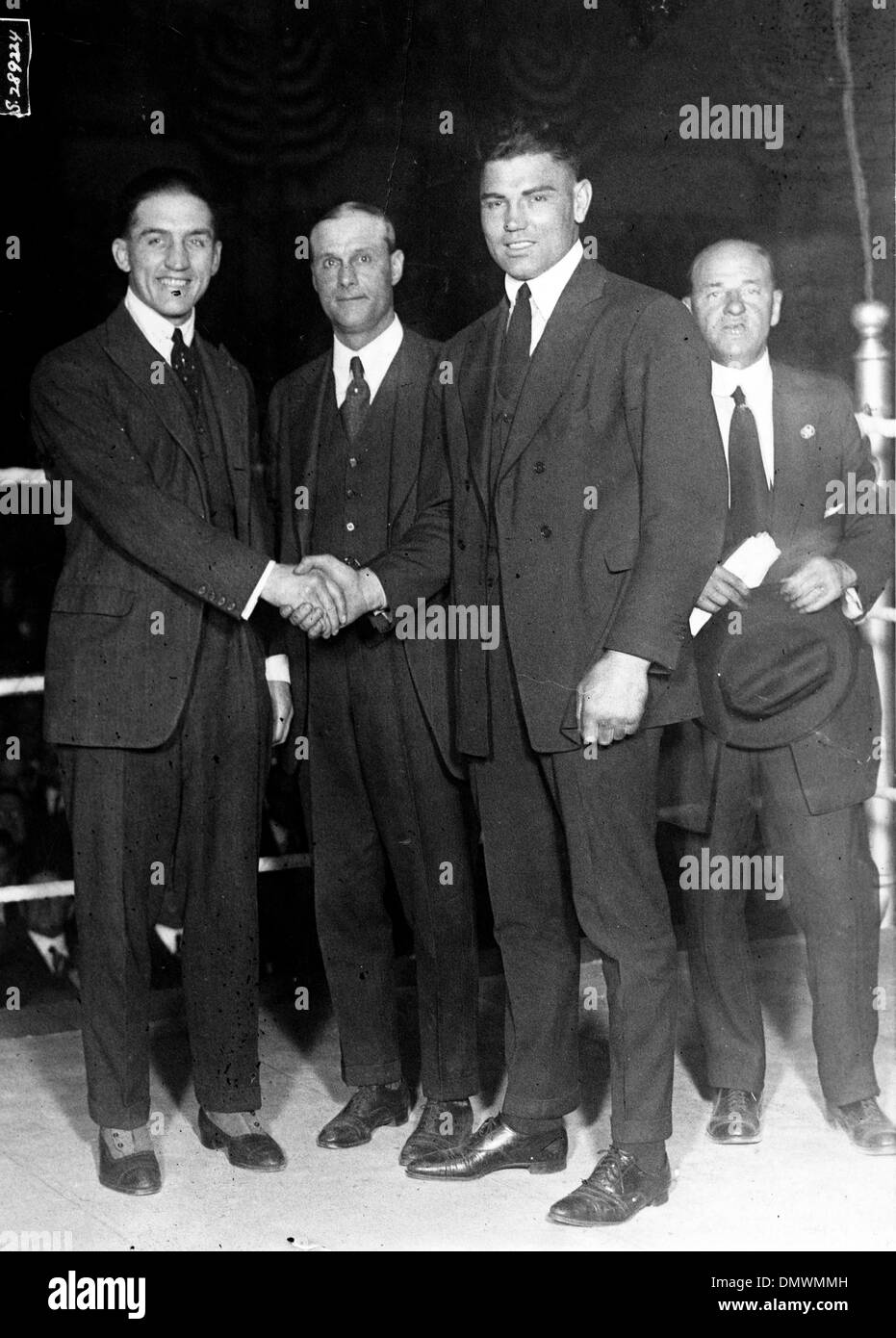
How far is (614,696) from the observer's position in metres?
2.99

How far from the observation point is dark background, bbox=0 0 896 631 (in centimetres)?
345

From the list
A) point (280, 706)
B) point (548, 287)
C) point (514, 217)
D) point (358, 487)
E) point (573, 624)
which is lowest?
point (280, 706)

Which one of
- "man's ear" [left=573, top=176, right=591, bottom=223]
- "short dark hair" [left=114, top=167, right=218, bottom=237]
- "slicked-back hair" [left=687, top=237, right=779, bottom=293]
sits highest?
"short dark hair" [left=114, top=167, right=218, bottom=237]

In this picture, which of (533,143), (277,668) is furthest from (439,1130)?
(533,143)

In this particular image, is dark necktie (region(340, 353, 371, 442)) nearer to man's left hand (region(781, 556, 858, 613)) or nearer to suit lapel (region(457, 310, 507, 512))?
suit lapel (region(457, 310, 507, 512))

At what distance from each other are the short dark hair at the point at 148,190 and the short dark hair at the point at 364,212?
24 centimetres

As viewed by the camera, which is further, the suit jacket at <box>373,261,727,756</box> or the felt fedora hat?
the felt fedora hat

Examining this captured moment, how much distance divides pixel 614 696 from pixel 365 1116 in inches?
39.2

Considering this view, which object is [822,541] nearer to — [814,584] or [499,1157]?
[814,584]

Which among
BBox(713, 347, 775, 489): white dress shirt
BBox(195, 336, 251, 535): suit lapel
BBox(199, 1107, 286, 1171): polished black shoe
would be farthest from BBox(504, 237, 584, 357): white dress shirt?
BBox(199, 1107, 286, 1171): polished black shoe

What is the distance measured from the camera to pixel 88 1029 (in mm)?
3309

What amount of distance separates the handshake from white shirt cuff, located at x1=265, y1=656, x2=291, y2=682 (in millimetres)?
161
